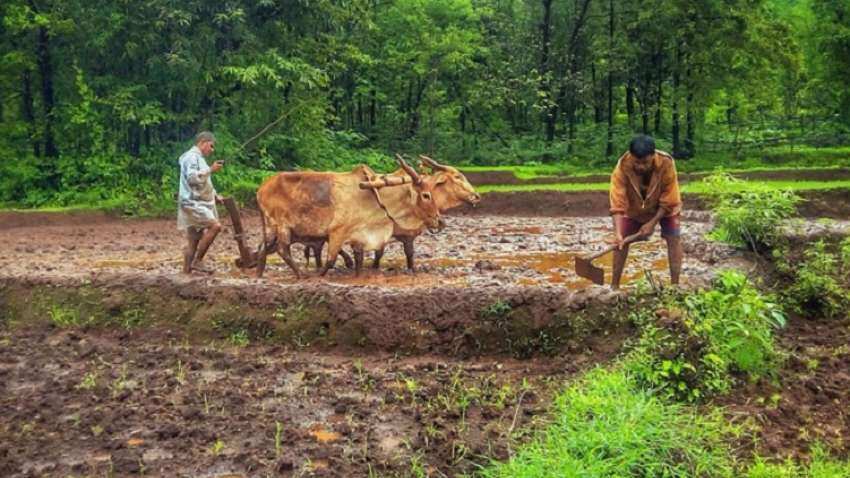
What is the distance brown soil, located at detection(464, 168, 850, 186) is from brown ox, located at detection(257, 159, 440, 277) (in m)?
15.8

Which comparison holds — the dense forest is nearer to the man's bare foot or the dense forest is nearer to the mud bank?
the man's bare foot

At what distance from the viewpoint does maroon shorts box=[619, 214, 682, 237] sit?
8.74 m

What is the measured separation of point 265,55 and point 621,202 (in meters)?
14.6

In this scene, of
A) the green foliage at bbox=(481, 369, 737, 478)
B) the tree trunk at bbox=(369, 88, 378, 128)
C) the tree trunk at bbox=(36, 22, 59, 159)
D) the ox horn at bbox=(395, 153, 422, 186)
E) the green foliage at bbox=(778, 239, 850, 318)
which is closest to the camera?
the green foliage at bbox=(481, 369, 737, 478)

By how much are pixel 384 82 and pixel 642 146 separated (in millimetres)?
30054

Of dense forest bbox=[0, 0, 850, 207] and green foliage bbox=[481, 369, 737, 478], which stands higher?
dense forest bbox=[0, 0, 850, 207]

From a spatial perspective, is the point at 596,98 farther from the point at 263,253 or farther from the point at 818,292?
the point at 818,292

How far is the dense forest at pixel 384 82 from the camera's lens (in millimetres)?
20734

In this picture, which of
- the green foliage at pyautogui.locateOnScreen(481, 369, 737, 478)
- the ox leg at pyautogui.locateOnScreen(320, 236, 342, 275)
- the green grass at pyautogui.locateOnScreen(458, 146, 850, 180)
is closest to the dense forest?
the green grass at pyautogui.locateOnScreen(458, 146, 850, 180)

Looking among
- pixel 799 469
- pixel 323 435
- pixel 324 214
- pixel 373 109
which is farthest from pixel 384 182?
pixel 373 109

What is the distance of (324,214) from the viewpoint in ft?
35.7

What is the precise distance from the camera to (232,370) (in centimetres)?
760

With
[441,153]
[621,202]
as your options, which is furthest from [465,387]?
[441,153]

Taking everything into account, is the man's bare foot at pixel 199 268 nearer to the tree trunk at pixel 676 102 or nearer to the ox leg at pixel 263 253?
the ox leg at pixel 263 253
